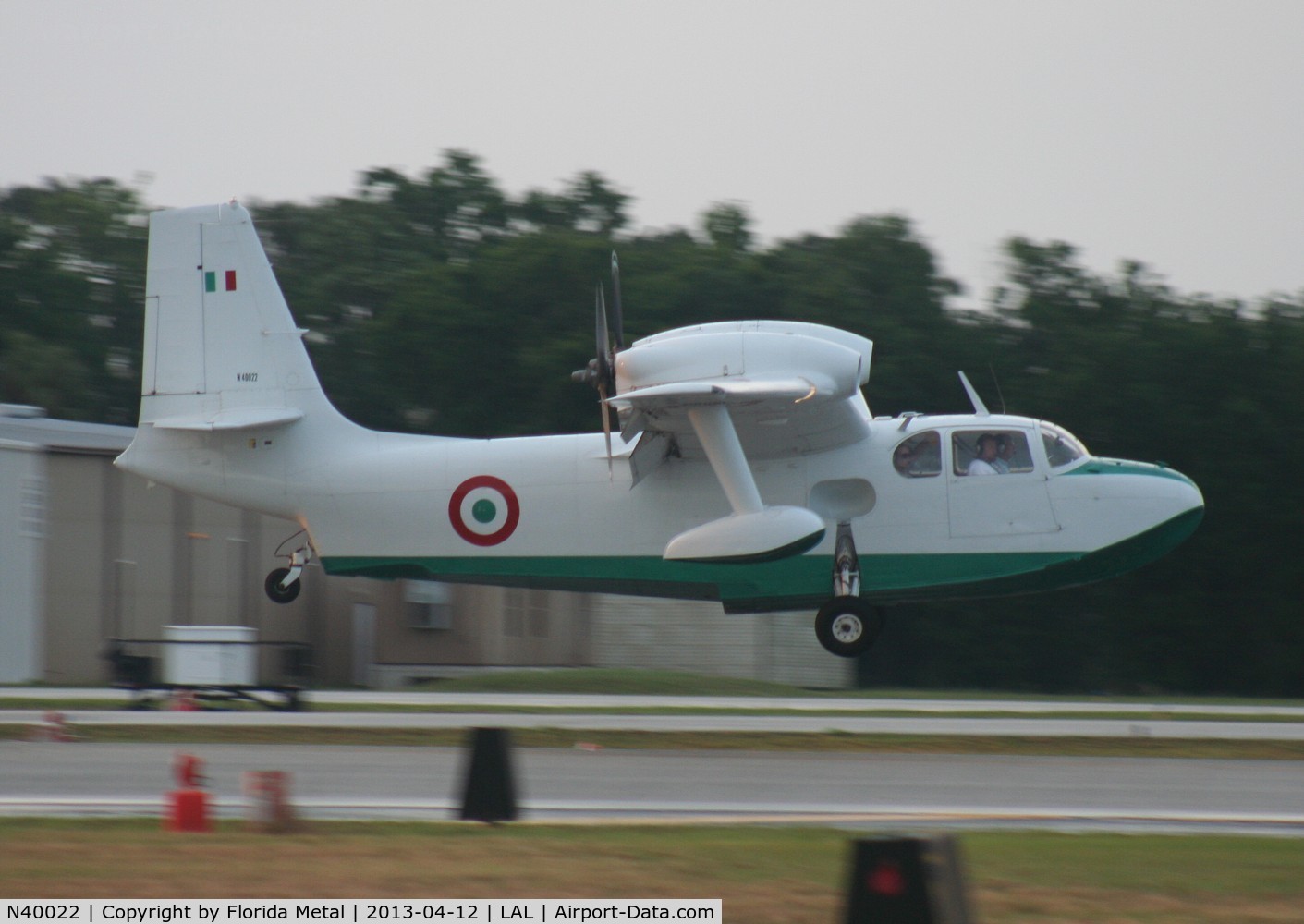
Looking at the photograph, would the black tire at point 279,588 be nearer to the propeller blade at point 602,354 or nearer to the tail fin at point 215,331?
the tail fin at point 215,331

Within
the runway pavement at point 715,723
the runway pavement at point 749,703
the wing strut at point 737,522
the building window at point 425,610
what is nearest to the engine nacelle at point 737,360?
the wing strut at point 737,522

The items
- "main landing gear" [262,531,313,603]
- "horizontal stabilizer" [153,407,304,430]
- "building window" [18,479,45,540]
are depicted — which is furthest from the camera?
"building window" [18,479,45,540]

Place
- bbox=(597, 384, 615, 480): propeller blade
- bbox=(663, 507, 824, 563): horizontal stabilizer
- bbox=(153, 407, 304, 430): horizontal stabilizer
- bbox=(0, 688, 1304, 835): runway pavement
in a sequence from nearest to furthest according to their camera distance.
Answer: bbox=(0, 688, 1304, 835): runway pavement → bbox=(663, 507, 824, 563): horizontal stabilizer → bbox=(597, 384, 615, 480): propeller blade → bbox=(153, 407, 304, 430): horizontal stabilizer

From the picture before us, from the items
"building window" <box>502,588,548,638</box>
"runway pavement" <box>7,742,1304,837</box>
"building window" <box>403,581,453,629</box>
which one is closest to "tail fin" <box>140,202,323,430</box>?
"runway pavement" <box>7,742,1304,837</box>

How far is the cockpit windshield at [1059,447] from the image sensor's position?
70.3 ft

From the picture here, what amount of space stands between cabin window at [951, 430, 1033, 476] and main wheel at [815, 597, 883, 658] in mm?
2311

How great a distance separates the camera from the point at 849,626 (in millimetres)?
21109

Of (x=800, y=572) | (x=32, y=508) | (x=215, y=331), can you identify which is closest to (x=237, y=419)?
(x=215, y=331)

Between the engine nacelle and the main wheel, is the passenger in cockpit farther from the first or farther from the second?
the main wheel

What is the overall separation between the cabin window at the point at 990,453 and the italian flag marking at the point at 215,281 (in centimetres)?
1078

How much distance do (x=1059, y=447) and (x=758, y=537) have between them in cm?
470

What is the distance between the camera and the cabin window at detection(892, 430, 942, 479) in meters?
21.4
